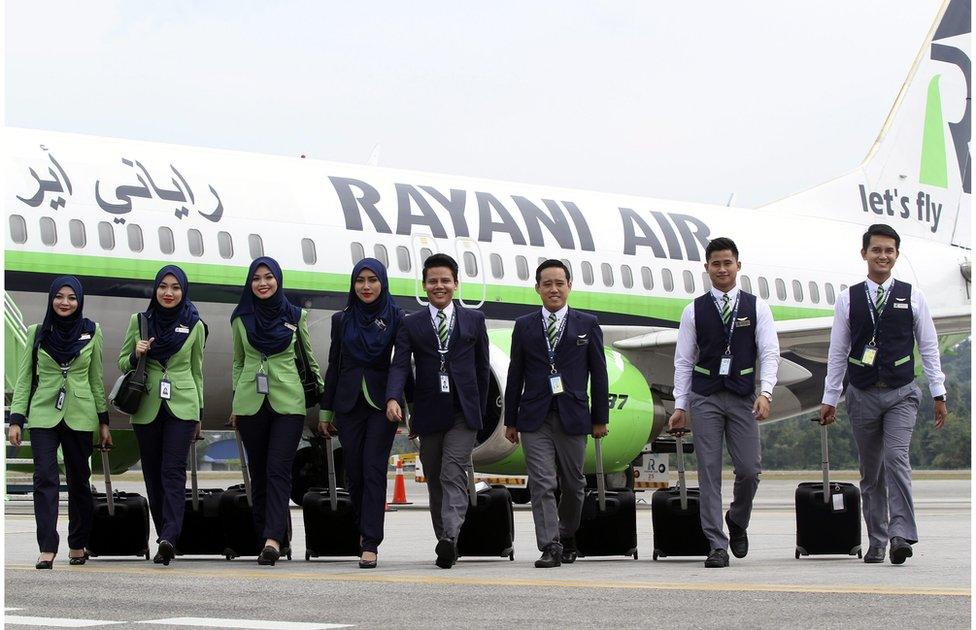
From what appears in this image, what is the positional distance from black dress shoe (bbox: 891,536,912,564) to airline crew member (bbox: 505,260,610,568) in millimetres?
1555

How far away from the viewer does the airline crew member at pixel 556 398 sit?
7848 mm

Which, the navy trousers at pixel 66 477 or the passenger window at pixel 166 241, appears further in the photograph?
the passenger window at pixel 166 241

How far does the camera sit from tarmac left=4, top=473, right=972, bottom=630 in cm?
505

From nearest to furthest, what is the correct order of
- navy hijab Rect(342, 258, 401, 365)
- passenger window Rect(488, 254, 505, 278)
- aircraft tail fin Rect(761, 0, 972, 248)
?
navy hijab Rect(342, 258, 401, 365) → passenger window Rect(488, 254, 505, 278) → aircraft tail fin Rect(761, 0, 972, 248)

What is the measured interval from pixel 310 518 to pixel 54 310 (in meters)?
1.74

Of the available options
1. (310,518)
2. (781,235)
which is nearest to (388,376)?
(310,518)

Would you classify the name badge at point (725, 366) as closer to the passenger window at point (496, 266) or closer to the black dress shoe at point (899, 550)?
the black dress shoe at point (899, 550)

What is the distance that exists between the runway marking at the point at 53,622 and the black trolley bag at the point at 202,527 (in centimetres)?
303

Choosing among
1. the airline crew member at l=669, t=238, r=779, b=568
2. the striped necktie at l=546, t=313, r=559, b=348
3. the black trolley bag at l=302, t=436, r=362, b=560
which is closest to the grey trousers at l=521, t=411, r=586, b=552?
the striped necktie at l=546, t=313, r=559, b=348

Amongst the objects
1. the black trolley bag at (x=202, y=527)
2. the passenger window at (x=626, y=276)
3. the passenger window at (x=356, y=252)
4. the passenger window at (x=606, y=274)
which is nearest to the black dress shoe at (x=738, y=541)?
the black trolley bag at (x=202, y=527)

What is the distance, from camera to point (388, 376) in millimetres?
7918

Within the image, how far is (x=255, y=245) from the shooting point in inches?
522

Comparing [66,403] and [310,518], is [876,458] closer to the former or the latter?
[310,518]

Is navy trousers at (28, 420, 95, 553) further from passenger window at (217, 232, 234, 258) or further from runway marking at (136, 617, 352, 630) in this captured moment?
passenger window at (217, 232, 234, 258)
